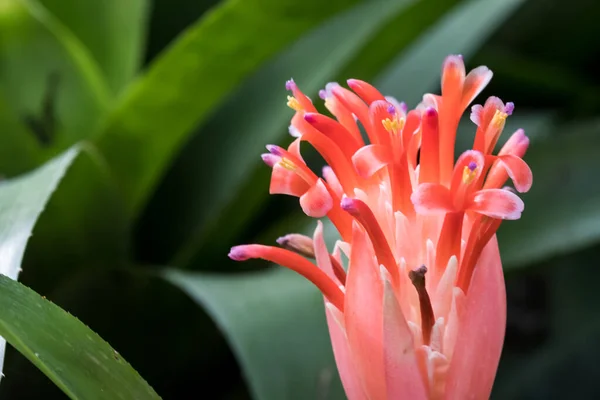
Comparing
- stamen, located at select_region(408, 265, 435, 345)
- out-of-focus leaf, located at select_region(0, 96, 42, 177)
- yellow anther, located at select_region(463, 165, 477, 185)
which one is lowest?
stamen, located at select_region(408, 265, 435, 345)

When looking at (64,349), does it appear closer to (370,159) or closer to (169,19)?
Answer: (370,159)

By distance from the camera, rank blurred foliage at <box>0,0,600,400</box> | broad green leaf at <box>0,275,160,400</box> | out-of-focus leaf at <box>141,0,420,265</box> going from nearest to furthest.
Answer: broad green leaf at <box>0,275,160,400</box> < blurred foliage at <box>0,0,600,400</box> < out-of-focus leaf at <box>141,0,420,265</box>

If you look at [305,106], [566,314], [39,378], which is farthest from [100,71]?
[566,314]

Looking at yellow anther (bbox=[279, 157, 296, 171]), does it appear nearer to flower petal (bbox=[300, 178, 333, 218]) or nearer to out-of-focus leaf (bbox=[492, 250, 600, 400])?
flower petal (bbox=[300, 178, 333, 218])

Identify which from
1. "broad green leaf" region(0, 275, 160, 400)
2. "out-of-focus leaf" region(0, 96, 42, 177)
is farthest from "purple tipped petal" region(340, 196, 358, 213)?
"out-of-focus leaf" region(0, 96, 42, 177)

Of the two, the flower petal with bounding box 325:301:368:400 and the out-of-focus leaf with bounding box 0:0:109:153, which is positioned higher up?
the out-of-focus leaf with bounding box 0:0:109:153

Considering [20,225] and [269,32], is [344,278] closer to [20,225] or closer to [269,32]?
[20,225]

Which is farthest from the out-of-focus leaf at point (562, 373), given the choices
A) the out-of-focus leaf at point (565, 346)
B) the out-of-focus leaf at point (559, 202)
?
the out-of-focus leaf at point (559, 202)

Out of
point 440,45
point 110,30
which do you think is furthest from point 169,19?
point 440,45
